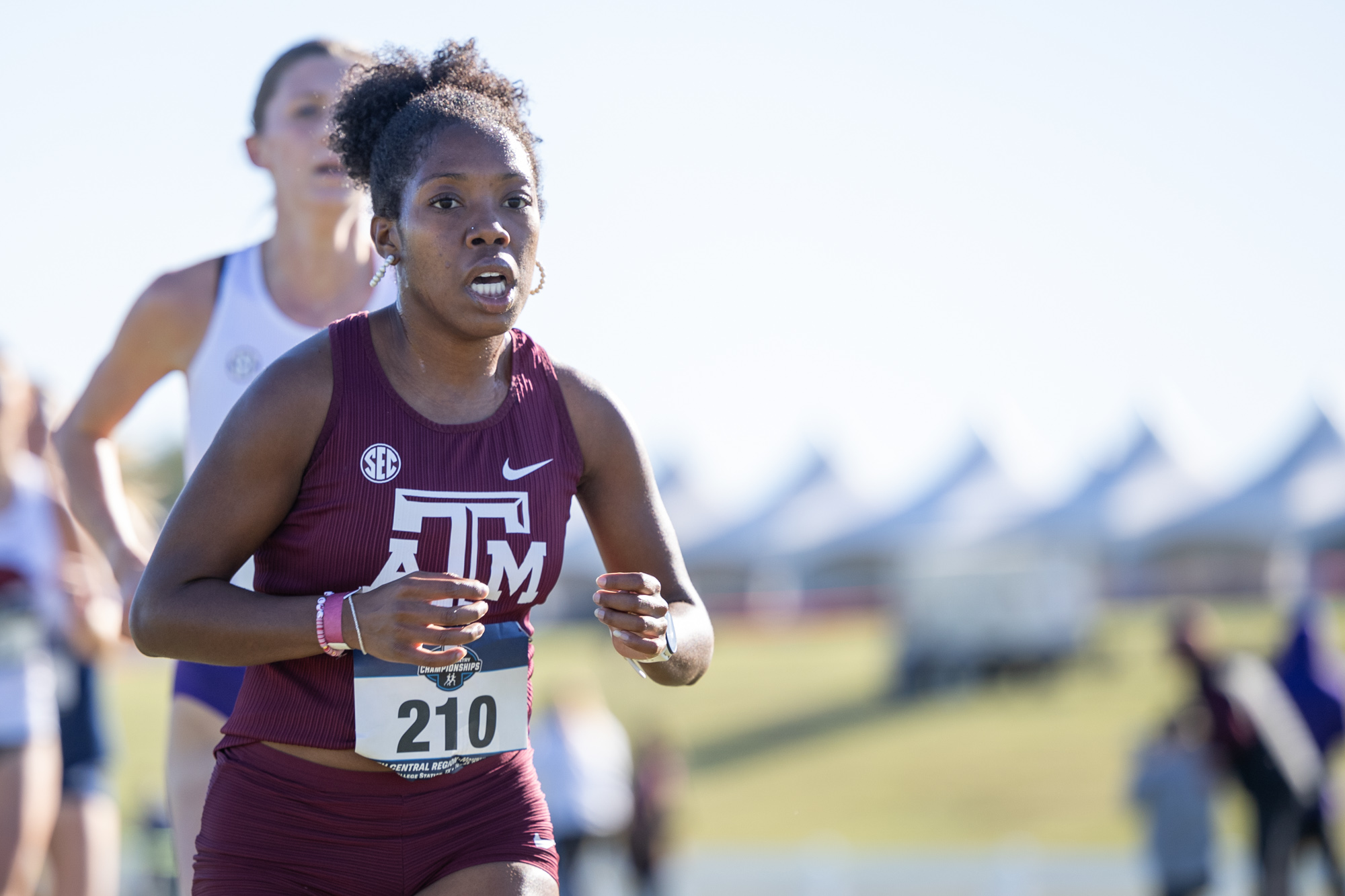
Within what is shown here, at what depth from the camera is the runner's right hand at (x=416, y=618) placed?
2326 millimetres

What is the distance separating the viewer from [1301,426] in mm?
38219

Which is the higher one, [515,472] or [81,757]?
[81,757]

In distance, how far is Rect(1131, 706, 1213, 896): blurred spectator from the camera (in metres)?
10.1

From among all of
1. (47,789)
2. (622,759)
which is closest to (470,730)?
(47,789)

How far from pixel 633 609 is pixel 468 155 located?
85 centimetres

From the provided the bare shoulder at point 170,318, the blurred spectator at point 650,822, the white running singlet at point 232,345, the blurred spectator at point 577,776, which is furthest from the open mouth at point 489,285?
the blurred spectator at point 650,822

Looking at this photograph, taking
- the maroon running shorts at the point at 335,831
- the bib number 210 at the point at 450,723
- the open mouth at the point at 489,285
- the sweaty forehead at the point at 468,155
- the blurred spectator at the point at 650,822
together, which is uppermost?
the blurred spectator at the point at 650,822

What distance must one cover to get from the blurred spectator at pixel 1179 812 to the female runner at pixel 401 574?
8.25 m

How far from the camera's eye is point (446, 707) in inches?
101

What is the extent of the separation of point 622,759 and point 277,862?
11957mm

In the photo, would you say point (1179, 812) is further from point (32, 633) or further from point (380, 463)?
point (380, 463)

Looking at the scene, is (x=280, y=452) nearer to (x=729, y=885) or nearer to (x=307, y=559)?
(x=307, y=559)

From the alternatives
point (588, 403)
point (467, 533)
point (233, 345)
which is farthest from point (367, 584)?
point (233, 345)

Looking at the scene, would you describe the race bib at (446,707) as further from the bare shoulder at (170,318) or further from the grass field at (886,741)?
the grass field at (886,741)
